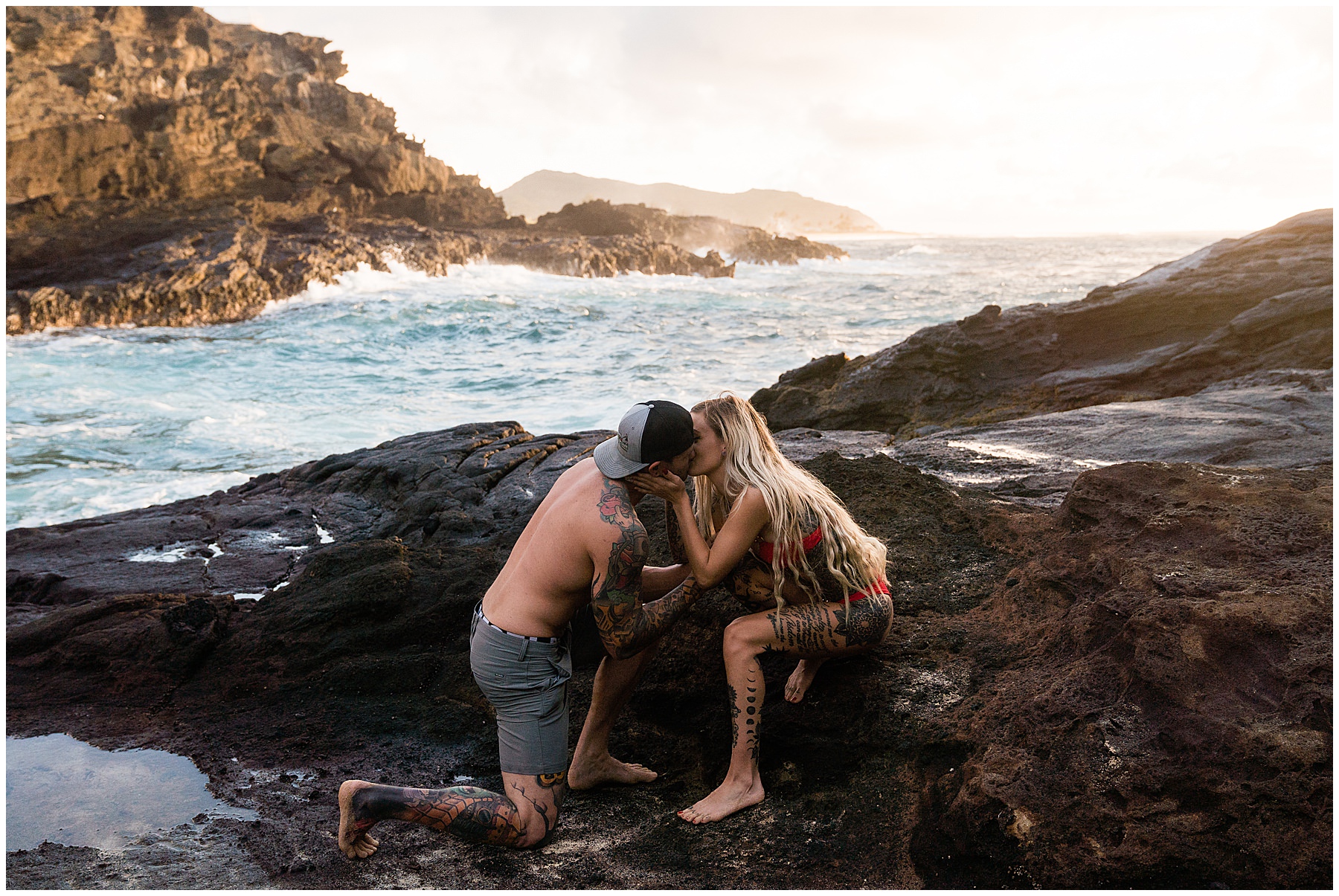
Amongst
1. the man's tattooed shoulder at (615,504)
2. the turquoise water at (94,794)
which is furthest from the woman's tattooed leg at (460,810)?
the man's tattooed shoulder at (615,504)

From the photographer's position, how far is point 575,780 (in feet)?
10.4

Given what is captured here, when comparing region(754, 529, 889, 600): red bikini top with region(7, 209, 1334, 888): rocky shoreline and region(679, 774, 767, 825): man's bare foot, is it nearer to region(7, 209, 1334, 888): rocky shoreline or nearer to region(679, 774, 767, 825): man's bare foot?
region(7, 209, 1334, 888): rocky shoreline

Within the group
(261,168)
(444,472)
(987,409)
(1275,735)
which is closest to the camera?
(1275,735)

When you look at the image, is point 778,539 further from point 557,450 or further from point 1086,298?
point 1086,298

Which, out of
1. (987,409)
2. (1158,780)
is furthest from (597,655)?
(987,409)

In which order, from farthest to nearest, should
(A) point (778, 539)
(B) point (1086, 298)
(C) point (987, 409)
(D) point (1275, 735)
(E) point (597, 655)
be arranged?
1. (B) point (1086, 298)
2. (C) point (987, 409)
3. (E) point (597, 655)
4. (A) point (778, 539)
5. (D) point (1275, 735)

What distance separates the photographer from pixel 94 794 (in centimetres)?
320

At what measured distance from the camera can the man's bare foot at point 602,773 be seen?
3.17 metres

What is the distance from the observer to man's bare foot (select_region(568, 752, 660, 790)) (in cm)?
317

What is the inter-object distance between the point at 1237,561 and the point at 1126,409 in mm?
4386

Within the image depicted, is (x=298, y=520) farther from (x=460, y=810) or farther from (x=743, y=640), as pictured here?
(x=743, y=640)

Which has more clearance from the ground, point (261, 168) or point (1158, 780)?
point (261, 168)

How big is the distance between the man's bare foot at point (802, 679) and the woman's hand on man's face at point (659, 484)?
907mm

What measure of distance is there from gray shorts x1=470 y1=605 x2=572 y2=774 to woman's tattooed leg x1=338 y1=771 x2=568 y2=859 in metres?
0.08
